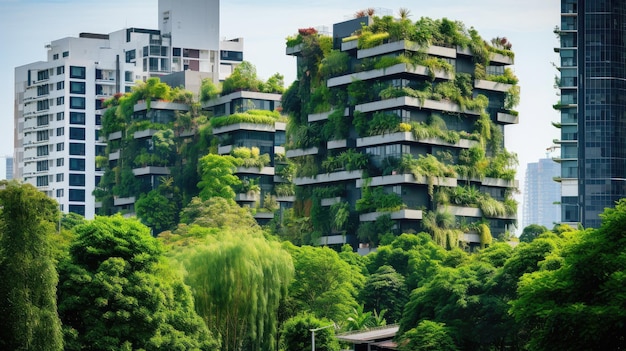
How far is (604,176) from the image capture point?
194m

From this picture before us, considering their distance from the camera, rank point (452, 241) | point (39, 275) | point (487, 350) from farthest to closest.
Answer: point (452, 241) < point (487, 350) < point (39, 275)

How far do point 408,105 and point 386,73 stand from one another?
3.90 meters

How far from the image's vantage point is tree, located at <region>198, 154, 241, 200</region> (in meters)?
177

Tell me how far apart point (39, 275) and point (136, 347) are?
9401 millimetres

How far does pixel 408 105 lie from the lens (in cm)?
15750

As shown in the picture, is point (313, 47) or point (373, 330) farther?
point (313, 47)

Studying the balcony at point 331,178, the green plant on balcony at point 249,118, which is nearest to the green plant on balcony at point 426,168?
the balcony at point 331,178

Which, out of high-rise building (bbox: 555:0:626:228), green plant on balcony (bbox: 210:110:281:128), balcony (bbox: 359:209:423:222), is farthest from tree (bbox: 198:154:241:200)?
high-rise building (bbox: 555:0:626:228)

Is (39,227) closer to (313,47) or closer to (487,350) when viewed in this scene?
(487,350)

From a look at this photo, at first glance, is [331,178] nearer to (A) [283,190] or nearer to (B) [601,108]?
(A) [283,190]

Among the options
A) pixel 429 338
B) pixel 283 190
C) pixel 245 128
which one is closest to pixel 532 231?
pixel 283 190

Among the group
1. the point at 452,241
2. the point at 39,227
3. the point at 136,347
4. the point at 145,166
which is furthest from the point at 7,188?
the point at 145,166

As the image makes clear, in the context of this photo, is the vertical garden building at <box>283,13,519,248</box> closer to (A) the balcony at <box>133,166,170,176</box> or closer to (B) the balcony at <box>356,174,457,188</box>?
(B) the balcony at <box>356,174,457,188</box>

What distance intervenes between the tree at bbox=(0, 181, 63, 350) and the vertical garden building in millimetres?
65498
